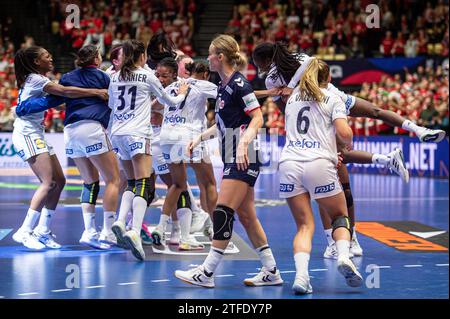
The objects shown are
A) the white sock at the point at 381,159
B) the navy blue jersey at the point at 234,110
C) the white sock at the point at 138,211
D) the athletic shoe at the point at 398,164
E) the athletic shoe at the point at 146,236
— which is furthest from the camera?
the athletic shoe at the point at 146,236

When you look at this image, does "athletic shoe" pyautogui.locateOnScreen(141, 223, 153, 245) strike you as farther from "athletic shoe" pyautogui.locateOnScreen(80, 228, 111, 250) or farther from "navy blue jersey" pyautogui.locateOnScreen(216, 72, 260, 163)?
"navy blue jersey" pyautogui.locateOnScreen(216, 72, 260, 163)

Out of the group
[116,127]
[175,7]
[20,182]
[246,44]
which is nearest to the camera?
[116,127]

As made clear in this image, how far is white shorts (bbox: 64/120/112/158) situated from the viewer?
8625 millimetres

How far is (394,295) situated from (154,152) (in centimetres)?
373

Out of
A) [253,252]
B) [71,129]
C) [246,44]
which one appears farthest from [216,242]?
[246,44]

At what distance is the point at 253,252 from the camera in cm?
878

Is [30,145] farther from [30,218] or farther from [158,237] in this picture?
[158,237]

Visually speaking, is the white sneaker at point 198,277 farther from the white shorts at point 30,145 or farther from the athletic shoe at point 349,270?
the white shorts at point 30,145

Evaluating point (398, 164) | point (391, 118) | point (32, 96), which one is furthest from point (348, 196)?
point (32, 96)

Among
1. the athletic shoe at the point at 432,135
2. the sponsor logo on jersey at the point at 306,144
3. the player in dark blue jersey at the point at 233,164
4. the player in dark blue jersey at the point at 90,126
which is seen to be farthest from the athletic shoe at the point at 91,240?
the athletic shoe at the point at 432,135

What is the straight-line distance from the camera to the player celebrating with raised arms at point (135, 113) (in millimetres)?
8234

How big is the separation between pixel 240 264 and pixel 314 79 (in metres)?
2.25

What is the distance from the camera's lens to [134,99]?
832cm
